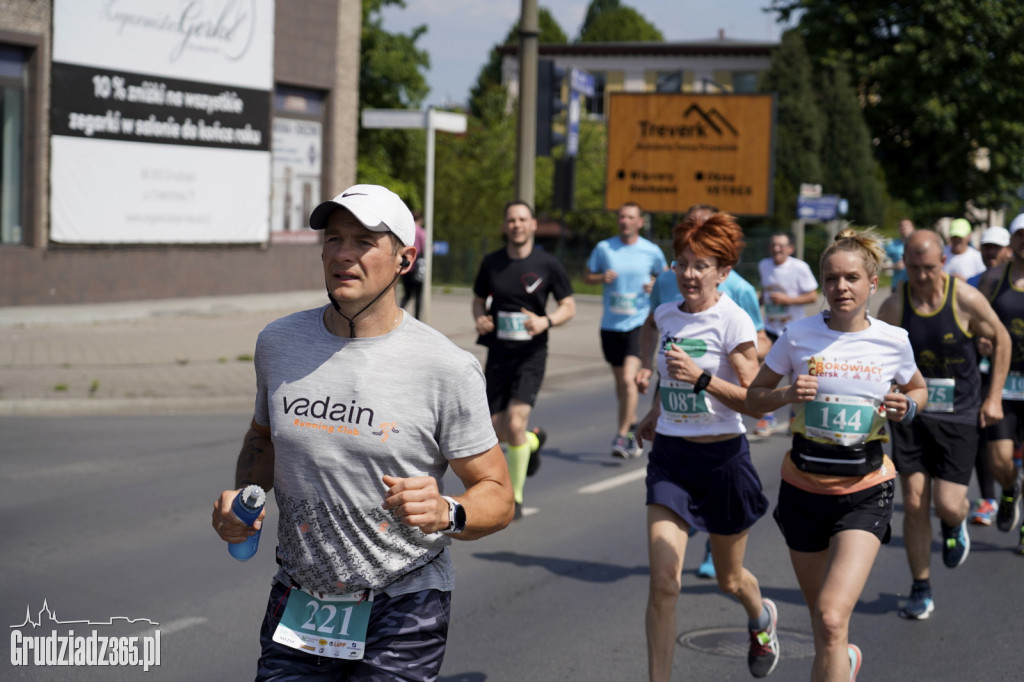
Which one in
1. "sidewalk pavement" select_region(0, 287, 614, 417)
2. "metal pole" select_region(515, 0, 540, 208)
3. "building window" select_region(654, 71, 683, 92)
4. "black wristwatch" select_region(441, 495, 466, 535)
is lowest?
"sidewalk pavement" select_region(0, 287, 614, 417)

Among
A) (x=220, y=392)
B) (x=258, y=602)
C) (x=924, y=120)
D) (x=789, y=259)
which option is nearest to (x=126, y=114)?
(x=220, y=392)

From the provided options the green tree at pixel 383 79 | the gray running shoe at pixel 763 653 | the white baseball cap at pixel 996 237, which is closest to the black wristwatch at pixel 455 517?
the gray running shoe at pixel 763 653

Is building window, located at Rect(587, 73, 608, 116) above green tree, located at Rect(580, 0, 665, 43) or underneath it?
underneath

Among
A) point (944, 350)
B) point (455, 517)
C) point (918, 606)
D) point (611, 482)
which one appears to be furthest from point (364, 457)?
point (611, 482)

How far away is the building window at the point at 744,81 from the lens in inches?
2891

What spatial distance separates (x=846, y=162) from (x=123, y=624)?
48.3m

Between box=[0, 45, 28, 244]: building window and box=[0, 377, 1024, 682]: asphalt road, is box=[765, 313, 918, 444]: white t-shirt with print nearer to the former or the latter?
box=[0, 377, 1024, 682]: asphalt road

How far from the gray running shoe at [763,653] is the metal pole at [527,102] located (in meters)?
10.2

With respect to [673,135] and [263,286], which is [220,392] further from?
[673,135]

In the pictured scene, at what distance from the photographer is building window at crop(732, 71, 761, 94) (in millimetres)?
73438

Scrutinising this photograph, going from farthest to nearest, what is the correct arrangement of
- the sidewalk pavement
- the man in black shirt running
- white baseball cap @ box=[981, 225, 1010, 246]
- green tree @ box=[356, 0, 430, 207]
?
green tree @ box=[356, 0, 430, 207], the sidewalk pavement, white baseball cap @ box=[981, 225, 1010, 246], the man in black shirt running

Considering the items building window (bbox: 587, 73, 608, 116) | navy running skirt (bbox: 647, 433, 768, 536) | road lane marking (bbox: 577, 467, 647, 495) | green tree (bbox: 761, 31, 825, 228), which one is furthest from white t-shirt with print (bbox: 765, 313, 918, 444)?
building window (bbox: 587, 73, 608, 116)

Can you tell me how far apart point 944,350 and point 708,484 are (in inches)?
74.1

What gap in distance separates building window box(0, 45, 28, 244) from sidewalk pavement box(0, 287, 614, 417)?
1.39 metres
